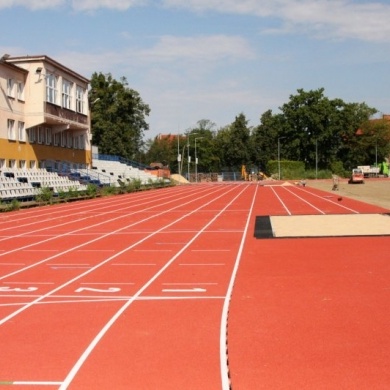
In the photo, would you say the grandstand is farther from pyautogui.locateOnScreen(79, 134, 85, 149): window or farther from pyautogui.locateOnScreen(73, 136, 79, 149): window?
pyautogui.locateOnScreen(79, 134, 85, 149): window

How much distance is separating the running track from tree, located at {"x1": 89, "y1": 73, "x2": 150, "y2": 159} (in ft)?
182

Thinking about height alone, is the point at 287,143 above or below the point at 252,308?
above

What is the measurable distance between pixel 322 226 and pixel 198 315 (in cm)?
1020

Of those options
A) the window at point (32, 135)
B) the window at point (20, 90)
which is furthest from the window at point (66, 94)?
the window at point (20, 90)

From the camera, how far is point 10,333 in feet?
19.6

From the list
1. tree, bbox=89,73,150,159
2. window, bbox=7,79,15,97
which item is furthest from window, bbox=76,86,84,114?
tree, bbox=89,73,150,159

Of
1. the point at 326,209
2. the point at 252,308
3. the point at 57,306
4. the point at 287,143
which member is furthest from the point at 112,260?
the point at 287,143

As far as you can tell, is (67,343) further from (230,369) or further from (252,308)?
(252,308)

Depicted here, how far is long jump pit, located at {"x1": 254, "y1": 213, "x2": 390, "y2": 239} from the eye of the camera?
1422cm

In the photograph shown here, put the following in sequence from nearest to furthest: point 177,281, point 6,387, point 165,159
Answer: point 6,387
point 177,281
point 165,159

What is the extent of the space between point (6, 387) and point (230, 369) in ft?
5.80

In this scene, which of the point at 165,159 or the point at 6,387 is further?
the point at 165,159

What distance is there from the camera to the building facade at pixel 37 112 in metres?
33.7

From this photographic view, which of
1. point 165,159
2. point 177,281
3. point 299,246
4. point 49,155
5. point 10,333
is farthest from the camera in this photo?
point 165,159
